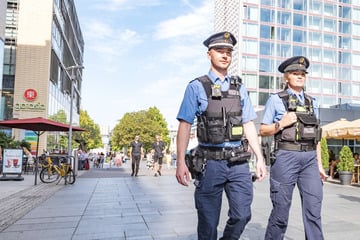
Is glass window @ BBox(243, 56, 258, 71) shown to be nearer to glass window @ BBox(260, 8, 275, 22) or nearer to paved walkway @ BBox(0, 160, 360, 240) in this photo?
glass window @ BBox(260, 8, 275, 22)

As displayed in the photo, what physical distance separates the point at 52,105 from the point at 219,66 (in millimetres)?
33136

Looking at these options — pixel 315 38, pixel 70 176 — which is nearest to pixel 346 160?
pixel 70 176

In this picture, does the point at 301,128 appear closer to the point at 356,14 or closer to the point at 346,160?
the point at 346,160

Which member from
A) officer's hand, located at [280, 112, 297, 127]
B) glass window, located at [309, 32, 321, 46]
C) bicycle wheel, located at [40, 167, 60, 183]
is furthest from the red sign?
glass window, located at [309, 32, 321, 46]

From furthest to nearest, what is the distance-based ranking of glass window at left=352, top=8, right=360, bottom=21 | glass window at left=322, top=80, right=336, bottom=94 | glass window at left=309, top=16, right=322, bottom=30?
glass window at left=352, top=8, right=360, bottom=21
glass window at left=309, top=16, right=322, bottom=30
glass window at left=322, top=80, right=336, bottom=94

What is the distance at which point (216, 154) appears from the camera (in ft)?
9.74

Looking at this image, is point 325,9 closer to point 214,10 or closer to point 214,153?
point 214,10

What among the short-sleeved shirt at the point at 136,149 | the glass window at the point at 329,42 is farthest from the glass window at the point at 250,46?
the short-sleeved shirt at the point at 136,149

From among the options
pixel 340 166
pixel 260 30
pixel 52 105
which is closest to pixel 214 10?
pixel 260 30

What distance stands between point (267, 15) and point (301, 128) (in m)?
59.7

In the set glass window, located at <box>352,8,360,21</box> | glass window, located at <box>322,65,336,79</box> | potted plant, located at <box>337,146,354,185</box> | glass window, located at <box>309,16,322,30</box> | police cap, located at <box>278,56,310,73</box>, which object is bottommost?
potted plant, located at <box>337,146,354,185</box>

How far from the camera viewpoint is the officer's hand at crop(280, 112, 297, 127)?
3521mm

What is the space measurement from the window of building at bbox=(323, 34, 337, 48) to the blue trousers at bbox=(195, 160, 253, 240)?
63.0 meters

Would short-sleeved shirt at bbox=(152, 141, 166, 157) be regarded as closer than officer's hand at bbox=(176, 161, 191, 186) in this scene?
No
